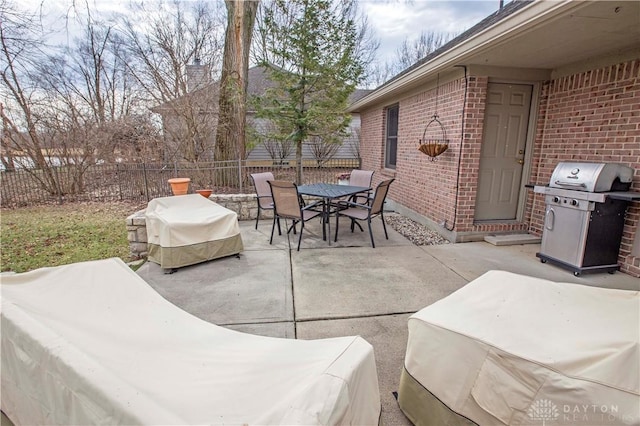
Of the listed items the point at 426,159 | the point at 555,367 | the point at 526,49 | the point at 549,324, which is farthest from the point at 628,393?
the point at 426,159

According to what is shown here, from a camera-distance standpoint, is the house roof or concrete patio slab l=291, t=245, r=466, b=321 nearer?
the house roof

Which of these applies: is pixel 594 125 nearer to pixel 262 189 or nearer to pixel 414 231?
pixel 414 231

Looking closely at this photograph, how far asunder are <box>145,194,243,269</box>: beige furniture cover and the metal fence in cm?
382

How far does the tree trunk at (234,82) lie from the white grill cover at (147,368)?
7173mm

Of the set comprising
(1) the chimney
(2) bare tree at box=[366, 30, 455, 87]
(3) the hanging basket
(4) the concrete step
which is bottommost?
(4) the concrete step

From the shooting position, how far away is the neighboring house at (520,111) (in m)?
3.11

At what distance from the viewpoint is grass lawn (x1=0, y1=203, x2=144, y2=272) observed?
13.7ft

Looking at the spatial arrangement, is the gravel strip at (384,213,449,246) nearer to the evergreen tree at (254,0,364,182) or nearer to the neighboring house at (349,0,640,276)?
the neighboring house at (349,0,640,276)

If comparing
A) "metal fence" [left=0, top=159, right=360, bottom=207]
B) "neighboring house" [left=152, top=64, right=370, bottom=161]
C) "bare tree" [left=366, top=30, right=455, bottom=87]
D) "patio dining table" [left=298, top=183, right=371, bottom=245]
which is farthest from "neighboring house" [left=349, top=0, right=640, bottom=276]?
"bare tree" [left=366, top=30, right=455, bottom=87]

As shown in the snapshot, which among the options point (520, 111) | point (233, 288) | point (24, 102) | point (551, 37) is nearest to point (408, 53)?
point (520, 111)

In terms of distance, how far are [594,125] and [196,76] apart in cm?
880

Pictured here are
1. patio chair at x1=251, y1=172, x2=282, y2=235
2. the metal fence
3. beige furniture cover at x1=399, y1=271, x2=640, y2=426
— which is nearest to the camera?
beige furniture cover at x1=399, y1=271, x2=640, y2=426

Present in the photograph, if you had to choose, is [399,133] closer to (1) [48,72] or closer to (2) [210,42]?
(2) [210,42]

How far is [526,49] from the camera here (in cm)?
360
